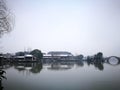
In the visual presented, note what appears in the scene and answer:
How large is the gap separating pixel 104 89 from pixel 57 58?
52.5 meters

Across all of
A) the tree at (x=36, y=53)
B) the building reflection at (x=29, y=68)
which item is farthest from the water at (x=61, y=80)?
the tree at (x=36, y=53)

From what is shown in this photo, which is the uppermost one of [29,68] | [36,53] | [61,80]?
[36,53]

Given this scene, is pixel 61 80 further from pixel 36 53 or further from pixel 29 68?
pixel 36 53

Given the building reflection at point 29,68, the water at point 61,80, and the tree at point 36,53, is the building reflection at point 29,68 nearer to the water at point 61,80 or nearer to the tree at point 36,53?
the water at point 61,80

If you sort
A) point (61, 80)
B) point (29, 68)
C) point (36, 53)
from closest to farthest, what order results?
point (61, 80) → point (29, 68) → point (36, 53)

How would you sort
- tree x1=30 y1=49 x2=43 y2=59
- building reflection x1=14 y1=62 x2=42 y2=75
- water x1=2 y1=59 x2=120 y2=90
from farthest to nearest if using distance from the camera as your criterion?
tree x1=30 y1=49 x2=43 y2=59
building reflection x1=14 y1=62 x2=42 y2=75
water x1=2 y1=59 x2=120 y2=90

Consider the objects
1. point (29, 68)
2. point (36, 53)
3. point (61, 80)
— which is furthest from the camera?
point (36, 53)

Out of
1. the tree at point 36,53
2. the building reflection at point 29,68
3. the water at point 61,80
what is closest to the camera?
the water at point 61,80

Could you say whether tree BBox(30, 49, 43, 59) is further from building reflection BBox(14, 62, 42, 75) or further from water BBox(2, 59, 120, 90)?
water BBox(2, 59, 120, 90)

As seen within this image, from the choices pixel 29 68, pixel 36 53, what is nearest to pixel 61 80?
pixel 29 68

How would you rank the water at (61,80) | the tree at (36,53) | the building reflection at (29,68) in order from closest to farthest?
the water at (61,80)
the building reflection at (29,68)
the tree at (36,53)

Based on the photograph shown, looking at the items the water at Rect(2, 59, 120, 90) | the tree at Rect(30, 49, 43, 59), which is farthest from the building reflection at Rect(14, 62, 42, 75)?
the tree at Rect(30, 49, 43, 59)

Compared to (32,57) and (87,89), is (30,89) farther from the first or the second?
(32,57)

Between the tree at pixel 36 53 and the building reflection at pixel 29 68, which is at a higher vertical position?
the tree at pixel 36 53
